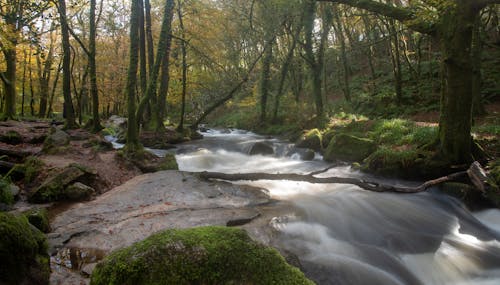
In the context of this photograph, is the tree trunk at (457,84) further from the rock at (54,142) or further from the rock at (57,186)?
the rock at (54,142)

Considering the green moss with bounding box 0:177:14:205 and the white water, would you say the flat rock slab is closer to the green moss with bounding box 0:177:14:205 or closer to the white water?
the white water

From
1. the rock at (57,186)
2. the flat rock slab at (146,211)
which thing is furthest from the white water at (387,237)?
the rock at (57,186)

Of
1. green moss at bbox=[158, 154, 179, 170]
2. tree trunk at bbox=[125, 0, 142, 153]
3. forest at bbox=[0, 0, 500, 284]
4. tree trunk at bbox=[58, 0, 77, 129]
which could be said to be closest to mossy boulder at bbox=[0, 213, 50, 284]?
forest at bbox=[0, 0, 500, 284]

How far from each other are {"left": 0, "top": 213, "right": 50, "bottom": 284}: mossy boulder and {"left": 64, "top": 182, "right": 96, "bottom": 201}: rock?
4.17 meters

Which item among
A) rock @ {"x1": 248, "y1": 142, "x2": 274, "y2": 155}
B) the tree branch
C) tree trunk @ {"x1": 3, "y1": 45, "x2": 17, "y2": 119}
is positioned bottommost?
rock @ {"x1": 248, "y1": 142, "x2": 274, "y2": 155}

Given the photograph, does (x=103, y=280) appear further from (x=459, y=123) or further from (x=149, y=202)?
(x=459, y=123)

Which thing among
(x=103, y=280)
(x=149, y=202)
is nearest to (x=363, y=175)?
(x=149, y=202)

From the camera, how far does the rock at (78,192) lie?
706 cm

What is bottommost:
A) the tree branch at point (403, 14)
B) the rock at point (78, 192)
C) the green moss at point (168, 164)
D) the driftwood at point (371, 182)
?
the rock at point (78, 192)

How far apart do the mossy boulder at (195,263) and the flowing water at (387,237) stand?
1.80 m

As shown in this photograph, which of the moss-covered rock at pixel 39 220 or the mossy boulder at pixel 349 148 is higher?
the mossy boulder at pixel 349 148

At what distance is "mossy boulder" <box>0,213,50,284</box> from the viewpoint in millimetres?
2709

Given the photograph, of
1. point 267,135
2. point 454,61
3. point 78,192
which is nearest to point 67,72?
point 78,192

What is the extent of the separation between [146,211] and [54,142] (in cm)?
734
